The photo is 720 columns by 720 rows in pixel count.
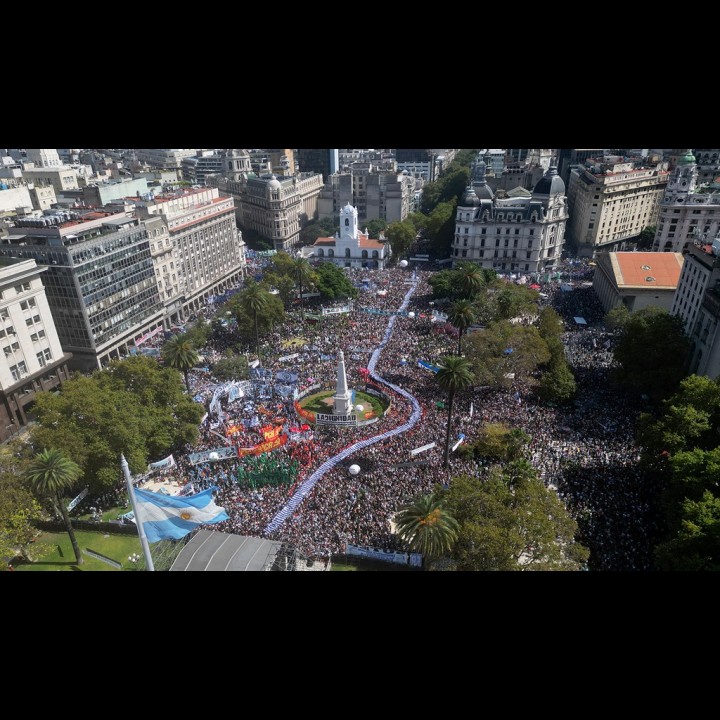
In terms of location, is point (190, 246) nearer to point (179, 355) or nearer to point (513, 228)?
point (179, 355)

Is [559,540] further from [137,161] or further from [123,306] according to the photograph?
[137,161]

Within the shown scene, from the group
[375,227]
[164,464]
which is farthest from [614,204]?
[164,464]

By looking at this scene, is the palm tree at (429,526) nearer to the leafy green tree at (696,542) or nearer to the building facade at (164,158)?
the leafy green tree at (696,542)

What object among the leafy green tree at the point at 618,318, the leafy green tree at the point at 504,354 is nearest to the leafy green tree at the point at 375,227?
the leafy green tree at the point at 618,318

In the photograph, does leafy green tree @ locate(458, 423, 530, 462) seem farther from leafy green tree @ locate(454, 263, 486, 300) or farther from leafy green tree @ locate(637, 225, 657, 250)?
leafy green tree @ locate(637, 225, 657, 250)

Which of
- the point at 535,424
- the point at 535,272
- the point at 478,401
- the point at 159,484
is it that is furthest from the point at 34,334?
the point at 535,272
